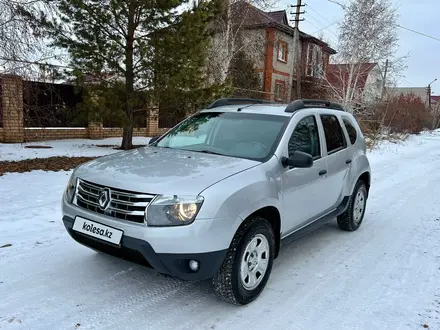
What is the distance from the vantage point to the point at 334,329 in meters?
2.93

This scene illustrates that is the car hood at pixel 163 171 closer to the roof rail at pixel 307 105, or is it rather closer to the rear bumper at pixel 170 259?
the rear bumper at pixel 170 259

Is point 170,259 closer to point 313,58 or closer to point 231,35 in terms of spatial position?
point 231,35

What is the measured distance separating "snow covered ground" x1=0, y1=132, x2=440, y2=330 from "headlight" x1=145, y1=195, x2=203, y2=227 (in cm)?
84

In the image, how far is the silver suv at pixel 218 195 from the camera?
278 cm

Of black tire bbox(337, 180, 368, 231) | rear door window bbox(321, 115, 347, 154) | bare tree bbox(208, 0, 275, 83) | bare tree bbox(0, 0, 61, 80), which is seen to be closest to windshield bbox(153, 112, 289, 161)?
rear door window bbox(321, 115, 347, 154)

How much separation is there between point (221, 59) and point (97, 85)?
9739 mm

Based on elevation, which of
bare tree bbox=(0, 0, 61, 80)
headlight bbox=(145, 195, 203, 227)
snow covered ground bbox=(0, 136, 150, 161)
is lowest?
snow covered ground bbox=(0, 136, 150, 161)

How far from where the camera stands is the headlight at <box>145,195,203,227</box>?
277cm

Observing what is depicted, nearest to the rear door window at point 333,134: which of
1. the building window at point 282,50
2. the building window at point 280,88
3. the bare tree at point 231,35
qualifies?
the bare tree at point 231,35

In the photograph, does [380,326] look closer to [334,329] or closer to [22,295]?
[334,329]

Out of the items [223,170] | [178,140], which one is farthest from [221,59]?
[223,170]

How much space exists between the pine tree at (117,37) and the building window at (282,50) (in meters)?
18.4

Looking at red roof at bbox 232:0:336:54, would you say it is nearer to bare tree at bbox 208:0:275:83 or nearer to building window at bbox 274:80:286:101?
bare tree at bbox 208:0:275:83

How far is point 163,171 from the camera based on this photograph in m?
3.13
